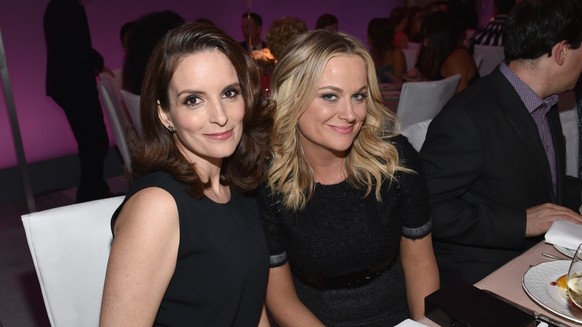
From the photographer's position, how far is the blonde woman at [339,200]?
165 centimetres

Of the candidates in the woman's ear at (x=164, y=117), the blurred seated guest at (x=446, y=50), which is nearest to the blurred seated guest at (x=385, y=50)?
the blurred seated guest at (x=446, y=50)

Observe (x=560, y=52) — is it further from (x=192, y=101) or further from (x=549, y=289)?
(x=192, y=101)

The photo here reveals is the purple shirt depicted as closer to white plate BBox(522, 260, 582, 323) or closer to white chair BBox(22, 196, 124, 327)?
white plate BBox(522, 260, 582, 323)

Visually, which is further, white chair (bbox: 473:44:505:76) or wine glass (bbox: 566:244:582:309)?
white chair (bbox: 473:44:505:76)

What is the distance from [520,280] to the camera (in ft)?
4.75

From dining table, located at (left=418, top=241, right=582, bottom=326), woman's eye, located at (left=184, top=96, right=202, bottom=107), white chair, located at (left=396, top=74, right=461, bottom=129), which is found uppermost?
woman's eye, located at (left=184, top=96, right=202, bottom=107)

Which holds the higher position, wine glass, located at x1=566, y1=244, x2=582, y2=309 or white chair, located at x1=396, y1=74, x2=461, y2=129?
wine glass, located at x1=566, y1=244, x2=582, y2=309

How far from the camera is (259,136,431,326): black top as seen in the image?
5.73 feet

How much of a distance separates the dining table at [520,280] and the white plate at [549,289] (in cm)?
1

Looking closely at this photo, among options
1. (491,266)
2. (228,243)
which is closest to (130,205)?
(228,243)

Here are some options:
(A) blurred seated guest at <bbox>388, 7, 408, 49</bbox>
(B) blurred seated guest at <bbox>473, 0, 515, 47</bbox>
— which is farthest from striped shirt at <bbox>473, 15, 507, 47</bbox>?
(A) blurred seated guest at <bbox>388, 7, 408, 49</bbox>

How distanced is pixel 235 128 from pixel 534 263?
0.93 metres

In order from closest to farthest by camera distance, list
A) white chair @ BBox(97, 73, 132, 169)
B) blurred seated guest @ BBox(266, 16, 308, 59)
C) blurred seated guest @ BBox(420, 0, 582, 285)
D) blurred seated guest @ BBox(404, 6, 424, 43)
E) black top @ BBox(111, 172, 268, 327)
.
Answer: black top @ BBox(111, 172, 268, 327)
blurred seated guest @ BBox(420, 0, 582, 285)
white chair @ BBox(97, 73, 132, 169)
blurred seated guest @ BBox(266, 16, 308, 59)
blurred seated guest @ BBox(404, 6, 424, 43)

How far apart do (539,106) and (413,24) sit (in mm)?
5597
